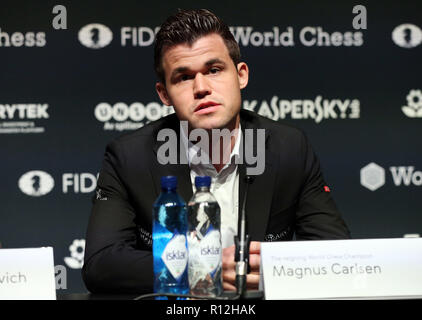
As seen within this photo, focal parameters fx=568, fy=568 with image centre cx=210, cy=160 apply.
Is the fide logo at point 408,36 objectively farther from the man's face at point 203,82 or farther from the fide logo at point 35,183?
the fide logo at point 35,183

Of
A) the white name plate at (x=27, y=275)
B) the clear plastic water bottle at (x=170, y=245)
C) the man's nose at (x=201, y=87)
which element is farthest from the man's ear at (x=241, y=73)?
the white name plate at (x=27, y=275)

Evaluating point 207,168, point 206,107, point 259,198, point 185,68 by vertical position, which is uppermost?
point 185,68

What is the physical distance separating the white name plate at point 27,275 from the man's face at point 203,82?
2.43ft

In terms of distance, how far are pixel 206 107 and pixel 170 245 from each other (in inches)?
26.7

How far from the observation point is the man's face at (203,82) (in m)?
1.84

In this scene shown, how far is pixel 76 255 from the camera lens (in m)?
3.25

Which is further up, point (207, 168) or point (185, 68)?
point (185, 68)

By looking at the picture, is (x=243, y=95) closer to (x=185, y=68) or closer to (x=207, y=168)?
(x=207, y=168)

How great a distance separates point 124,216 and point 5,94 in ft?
5.72

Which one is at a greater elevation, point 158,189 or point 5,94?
point 5,94

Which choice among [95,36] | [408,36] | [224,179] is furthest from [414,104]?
[95,36]

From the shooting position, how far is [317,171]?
83.3 inches
